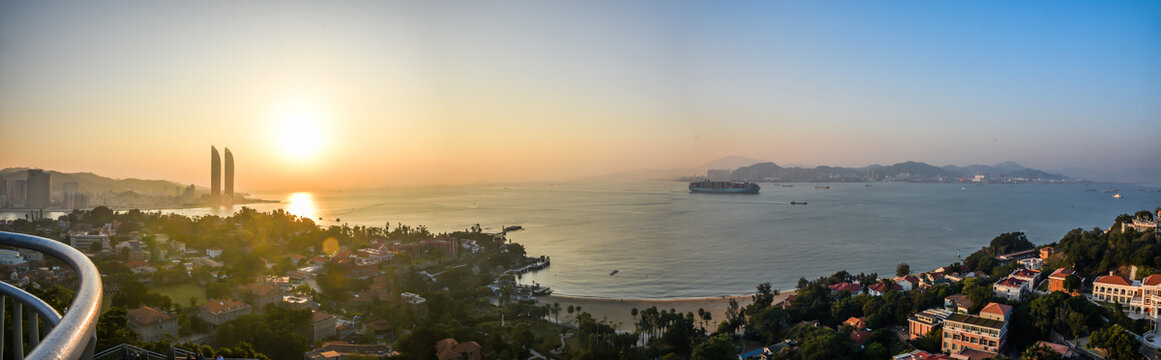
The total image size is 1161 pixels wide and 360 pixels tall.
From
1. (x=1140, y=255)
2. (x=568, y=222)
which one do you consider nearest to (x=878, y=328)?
(x=1140, y=255)

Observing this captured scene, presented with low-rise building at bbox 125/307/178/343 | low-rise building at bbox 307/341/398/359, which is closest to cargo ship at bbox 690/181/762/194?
low-rise building at bbox 307/341/398/359

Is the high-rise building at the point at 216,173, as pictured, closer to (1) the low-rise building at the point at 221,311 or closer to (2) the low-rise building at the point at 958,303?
(1) the low-rise building at the point at 221,311

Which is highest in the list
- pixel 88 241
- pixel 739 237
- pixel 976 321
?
pixel 88 241

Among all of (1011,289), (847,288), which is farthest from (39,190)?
(1011,289)

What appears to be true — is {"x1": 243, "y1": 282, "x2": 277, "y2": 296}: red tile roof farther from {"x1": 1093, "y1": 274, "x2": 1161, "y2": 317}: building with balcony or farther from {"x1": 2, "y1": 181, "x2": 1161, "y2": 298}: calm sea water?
{"x1": 1093, "y1": 274, "x2": 1161, "y2": 317}: building with balcony

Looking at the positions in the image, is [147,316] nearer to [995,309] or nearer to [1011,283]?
[995,309]

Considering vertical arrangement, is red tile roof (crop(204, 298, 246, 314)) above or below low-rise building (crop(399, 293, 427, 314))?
above

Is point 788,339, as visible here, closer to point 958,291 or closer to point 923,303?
point 923,303
